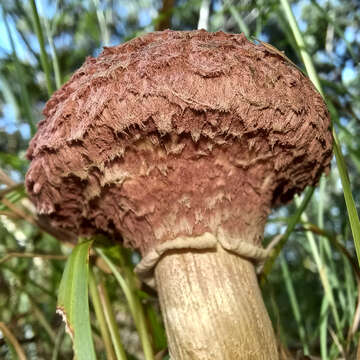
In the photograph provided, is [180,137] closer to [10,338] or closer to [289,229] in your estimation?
[289,229]

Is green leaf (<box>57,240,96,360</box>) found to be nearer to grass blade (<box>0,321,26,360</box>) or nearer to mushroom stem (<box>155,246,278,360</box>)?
mushroom stem (<box>155,246,278,360</box>)

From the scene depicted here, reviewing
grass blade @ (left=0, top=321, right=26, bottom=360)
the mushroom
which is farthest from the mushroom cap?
grass blade @ (left=0, top=321, right=26, bottom=360)

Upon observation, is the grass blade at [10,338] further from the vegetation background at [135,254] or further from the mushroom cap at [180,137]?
the mushroom cap at [180,137]

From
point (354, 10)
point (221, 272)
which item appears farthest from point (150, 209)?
point (354, 10)

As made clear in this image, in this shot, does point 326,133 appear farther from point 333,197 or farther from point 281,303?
point 281,303

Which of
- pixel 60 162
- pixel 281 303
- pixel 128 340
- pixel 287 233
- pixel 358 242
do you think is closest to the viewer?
pixel 358 242

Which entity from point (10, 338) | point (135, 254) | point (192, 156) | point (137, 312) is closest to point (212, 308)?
point (137, 312)
